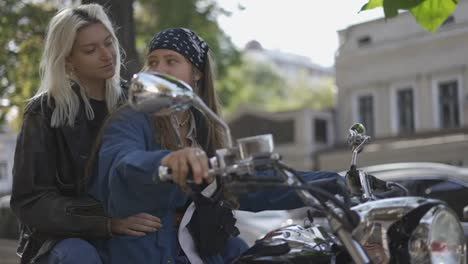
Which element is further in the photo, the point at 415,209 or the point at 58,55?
the point at 58,55

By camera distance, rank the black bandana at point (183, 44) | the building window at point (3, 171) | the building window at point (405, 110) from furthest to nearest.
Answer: the building window at point (3, 171)
the building window at point (405, 110)
the black bandana at point (183, 44)

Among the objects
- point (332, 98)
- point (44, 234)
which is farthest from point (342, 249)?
point (332, 98)

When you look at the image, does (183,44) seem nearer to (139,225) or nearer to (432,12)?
(139,225)

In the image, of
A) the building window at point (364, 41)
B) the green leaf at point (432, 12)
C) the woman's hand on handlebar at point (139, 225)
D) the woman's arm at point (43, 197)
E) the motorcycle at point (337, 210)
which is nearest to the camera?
the motorcycle at point (337, 210)

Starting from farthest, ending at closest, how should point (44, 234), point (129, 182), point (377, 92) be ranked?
point (377, 92), point (44, 234), point (129, 182)

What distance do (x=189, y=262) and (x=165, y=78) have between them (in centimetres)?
87

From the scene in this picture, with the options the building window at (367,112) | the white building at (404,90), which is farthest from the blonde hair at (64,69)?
the building window at (367,112)

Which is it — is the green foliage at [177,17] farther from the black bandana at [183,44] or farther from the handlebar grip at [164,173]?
the handlebar grip at [164,173]

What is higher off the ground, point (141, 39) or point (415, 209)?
point (141, 39)

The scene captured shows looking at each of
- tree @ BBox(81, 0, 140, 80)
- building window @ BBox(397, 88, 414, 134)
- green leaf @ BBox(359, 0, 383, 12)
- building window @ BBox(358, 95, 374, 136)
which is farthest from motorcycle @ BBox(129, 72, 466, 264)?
building window @ BBox(358, 95, 374, 136)

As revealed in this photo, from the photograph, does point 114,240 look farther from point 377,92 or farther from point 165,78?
point 377,92

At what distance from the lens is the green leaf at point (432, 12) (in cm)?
299

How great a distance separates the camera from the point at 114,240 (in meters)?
2.78

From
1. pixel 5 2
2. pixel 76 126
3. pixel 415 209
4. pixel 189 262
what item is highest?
pixel 5 2
